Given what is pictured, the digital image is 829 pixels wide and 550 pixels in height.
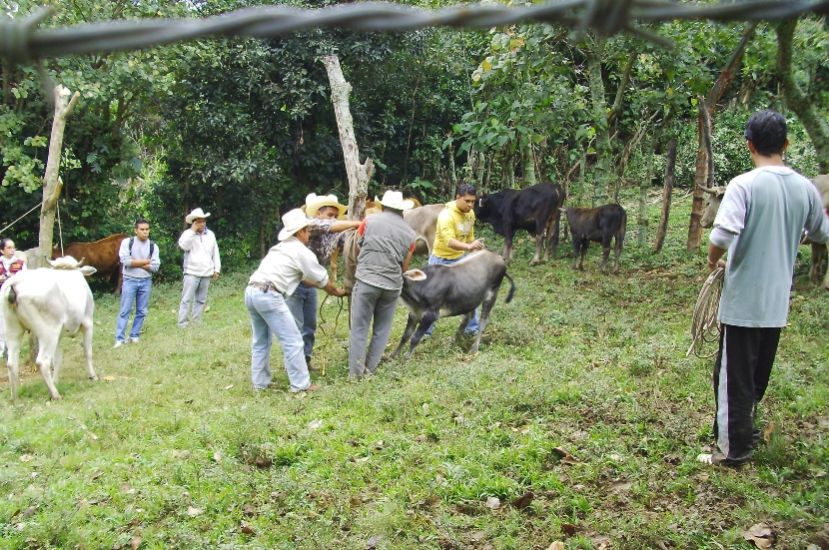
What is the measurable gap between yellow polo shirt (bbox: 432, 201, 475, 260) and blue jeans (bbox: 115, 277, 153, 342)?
520 centimetres

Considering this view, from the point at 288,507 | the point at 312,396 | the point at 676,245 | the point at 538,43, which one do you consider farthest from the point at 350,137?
the point at 288,507

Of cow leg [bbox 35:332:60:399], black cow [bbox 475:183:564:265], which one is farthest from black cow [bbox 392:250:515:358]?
black cow [bbox 475:183:564:265]

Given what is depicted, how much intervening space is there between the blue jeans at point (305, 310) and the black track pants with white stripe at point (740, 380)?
191 inches

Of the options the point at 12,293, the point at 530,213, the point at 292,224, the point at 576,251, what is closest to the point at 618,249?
the point at 576,251

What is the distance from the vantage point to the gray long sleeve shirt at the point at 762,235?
4.53m

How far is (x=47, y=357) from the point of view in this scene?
8648 millimetres

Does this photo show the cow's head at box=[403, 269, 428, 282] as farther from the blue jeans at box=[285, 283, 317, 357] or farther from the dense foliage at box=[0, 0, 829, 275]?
the dense foliage at box=[0, 0, 829, 275]

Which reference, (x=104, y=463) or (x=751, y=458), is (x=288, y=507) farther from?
(x=751, y=458)

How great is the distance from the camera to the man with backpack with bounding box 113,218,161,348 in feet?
38.3

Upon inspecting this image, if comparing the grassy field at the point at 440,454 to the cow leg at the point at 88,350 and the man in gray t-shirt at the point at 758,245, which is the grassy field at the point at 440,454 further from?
the man in gray t-shirt at the point at 758,245

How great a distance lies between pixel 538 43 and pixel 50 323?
23.5 feet

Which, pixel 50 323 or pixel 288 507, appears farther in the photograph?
pixel 50 323

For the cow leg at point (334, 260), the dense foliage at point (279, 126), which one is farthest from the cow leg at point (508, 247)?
the cow leg at point (334, 260)

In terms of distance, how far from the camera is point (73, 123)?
16281 mm
